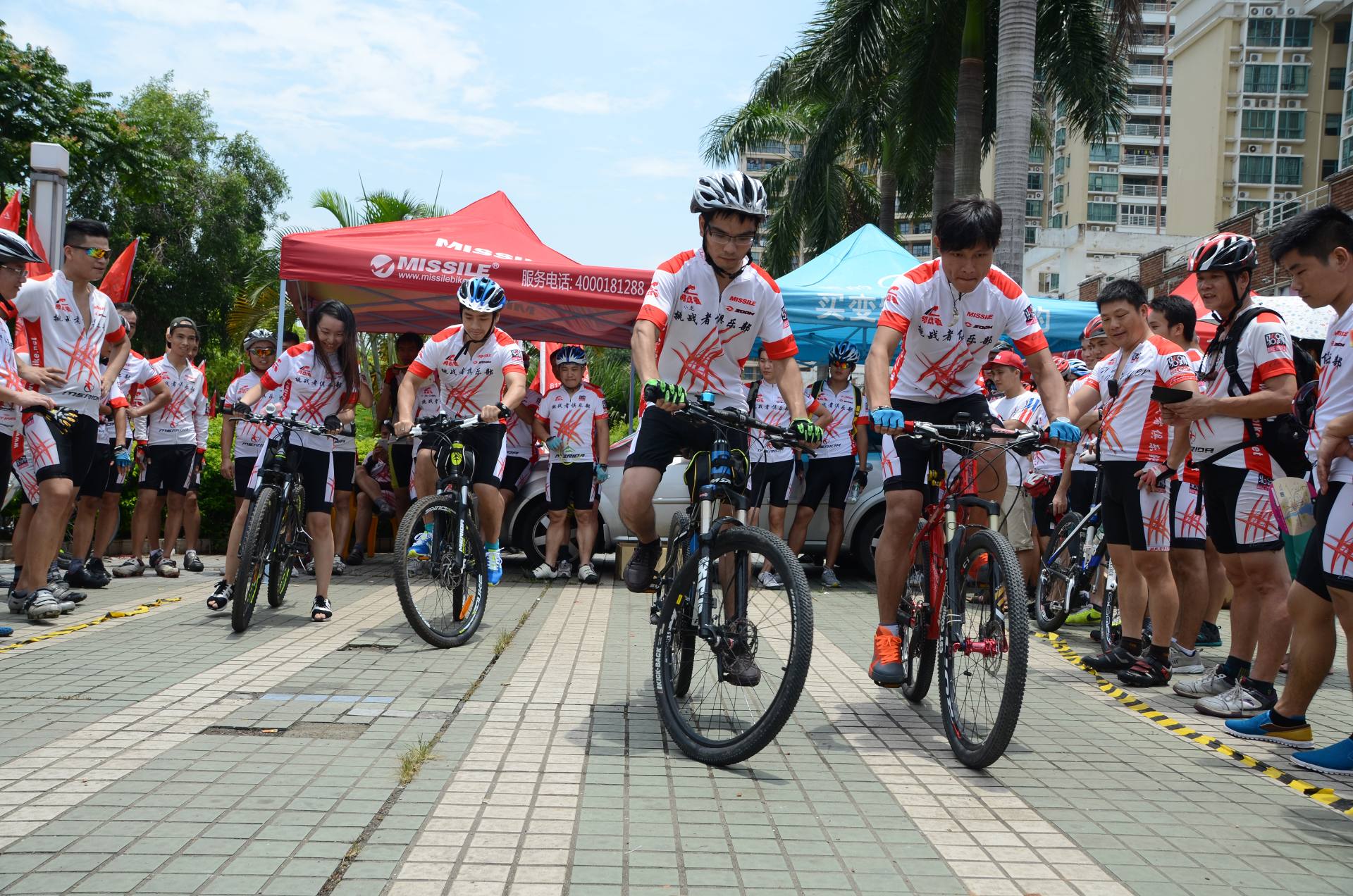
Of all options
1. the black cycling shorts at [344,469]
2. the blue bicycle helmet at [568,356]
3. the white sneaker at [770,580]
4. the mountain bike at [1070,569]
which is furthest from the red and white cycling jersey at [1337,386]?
the blue bicycle helmet at [568,356]

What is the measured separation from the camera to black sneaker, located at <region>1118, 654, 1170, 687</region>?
19.8 feet

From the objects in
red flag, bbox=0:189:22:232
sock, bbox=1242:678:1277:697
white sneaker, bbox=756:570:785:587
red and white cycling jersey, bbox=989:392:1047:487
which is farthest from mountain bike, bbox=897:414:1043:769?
red flag, bbox=0:189:22:232

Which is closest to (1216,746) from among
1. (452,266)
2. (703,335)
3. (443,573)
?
(703,335)

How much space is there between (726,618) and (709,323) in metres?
1.51

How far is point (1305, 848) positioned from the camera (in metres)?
3.33

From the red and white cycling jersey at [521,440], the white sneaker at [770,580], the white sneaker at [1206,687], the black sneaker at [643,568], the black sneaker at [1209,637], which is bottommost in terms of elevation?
the black sneaker at [1209,637]

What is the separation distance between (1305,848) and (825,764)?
1.58 meters

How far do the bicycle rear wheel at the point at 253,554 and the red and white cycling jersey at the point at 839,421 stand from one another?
5.32 m

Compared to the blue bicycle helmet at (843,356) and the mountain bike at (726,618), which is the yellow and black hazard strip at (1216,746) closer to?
the mountain bike at (726,618)

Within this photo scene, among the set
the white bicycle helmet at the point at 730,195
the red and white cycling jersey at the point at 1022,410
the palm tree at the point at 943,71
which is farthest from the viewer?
the palm tree at the point at 943,71

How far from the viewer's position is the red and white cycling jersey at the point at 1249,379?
205 inches

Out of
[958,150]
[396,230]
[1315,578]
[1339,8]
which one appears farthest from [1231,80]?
[1315,578]

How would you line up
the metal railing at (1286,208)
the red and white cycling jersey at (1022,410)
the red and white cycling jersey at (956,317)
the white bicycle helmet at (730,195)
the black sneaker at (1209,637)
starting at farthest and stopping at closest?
1. the metal railing at (1286,208)
2. the red and white cycling jersey at (1022,410)
3. the black sneaker at (1209,637)
4. the red and white cycling jersey at (956,317)
5. the white bicycle helmet at (730,195)

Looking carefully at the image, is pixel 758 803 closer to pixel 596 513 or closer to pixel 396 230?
pixel 596 513
